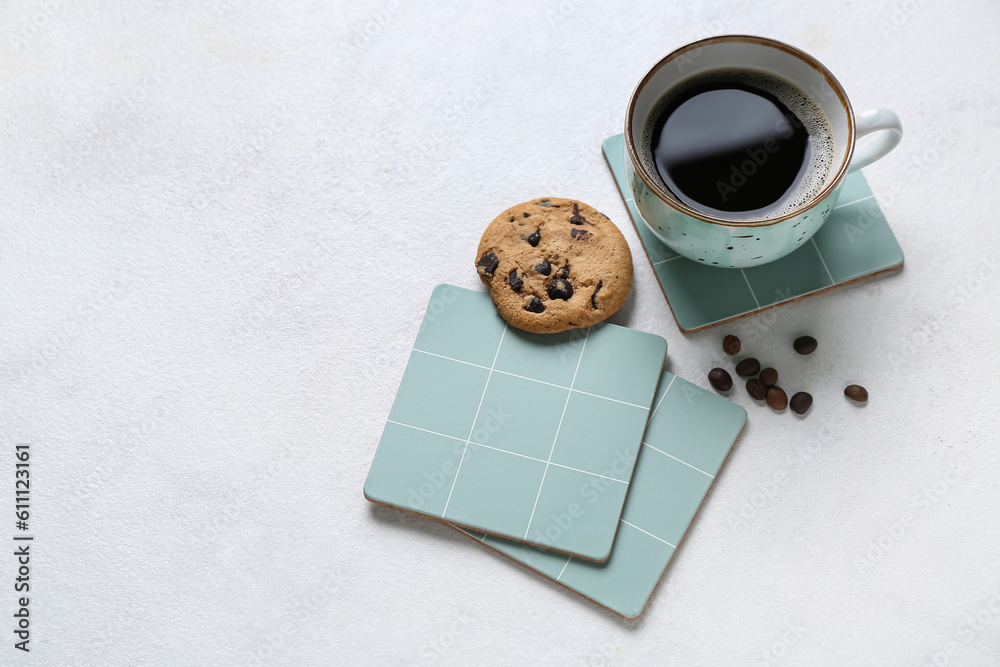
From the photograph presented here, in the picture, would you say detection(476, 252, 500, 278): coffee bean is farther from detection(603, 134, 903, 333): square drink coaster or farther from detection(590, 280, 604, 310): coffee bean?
detection(603, 134, 903, 333): square drink coaster

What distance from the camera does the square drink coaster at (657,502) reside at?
1025mm

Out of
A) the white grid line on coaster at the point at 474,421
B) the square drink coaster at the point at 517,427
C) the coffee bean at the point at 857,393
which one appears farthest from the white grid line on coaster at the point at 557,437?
the coffee bean at the point at 857,393

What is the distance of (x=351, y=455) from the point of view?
1112 mm

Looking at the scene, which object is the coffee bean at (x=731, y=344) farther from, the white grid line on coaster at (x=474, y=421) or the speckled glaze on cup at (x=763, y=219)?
the white grid line on coaster at (x=474, y=421)

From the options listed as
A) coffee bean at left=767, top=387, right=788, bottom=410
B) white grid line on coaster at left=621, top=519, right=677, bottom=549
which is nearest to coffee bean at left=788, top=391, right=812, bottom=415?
coffee bean at left=767, top=387, right=788, bottom=410

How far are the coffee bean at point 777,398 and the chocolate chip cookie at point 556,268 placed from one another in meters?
0.26

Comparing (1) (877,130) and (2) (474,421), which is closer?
(1) (877,130)

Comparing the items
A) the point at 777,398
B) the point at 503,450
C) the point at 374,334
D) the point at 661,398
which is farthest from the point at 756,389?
the point at 374,334

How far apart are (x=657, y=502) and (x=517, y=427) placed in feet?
0.74

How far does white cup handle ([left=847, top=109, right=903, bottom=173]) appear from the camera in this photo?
2.91ft

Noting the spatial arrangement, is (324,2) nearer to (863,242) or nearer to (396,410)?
(396,410)

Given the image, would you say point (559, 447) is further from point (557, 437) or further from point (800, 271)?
point (800, 271)

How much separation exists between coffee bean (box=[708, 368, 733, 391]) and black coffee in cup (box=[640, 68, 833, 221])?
244 millimetres

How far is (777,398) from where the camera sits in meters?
1.06
